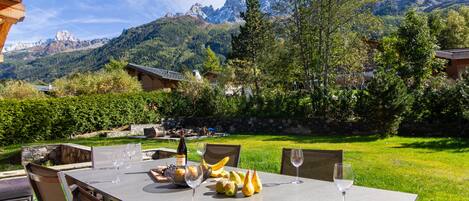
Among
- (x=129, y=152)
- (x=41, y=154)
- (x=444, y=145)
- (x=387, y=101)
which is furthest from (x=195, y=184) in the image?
(x=387, y=101)

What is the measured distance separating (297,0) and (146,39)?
126 meters

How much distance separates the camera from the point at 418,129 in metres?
12.9

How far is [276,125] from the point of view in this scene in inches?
656

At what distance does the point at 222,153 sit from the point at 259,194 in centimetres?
172

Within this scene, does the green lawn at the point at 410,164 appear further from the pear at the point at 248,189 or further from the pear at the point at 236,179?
the pear at the point at 248,189

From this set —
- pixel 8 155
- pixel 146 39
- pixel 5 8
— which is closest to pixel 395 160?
pixel 5 8

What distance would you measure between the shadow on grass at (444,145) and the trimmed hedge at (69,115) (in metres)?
11.9

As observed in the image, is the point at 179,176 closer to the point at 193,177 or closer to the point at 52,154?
the point at 193,177

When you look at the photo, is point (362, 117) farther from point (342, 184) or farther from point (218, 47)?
point (218, 47)

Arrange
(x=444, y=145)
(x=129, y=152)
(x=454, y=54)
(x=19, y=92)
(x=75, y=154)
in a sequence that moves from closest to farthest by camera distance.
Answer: (x=129, y=152) < (x=75, y=154) < (x=444, y=145) < (x=454, y=54) < (x=19, y=92)

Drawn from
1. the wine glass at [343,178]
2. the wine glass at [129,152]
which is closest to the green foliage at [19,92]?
the wine glass at [129,152]

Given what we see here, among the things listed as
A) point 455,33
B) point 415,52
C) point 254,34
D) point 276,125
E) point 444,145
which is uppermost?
point 455,33

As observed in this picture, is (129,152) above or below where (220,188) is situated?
above

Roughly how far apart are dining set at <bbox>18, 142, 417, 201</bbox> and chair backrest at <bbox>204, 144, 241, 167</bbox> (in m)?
0.01
